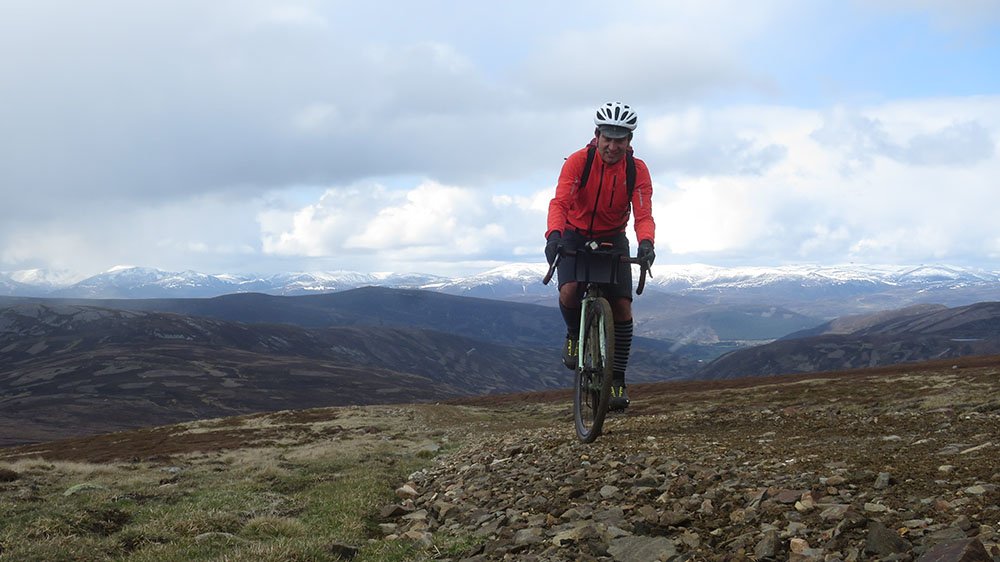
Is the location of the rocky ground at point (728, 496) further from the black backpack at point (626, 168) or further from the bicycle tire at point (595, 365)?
the black backpack at point (626, 168)

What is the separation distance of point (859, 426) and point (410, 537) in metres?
8.73

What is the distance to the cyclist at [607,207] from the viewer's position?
Answer: 434 inches

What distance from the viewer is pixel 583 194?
1145 cm

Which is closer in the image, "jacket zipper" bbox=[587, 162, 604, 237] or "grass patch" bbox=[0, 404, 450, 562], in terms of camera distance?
"grass patch" bbox=[0, 404, 450, 562]

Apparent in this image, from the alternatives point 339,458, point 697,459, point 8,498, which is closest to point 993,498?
point 697,459

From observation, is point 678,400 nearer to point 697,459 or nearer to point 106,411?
point 697,459

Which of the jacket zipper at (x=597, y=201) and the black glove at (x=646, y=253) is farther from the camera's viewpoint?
the jacket zipper at (x=597, y=201)

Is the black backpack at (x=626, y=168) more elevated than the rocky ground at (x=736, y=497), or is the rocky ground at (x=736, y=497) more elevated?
the black backpack at (x=626, y=168)

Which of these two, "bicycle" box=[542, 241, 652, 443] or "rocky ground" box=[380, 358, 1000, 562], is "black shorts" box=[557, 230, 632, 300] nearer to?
"bicycle" box=[542, 241, 652, 443]

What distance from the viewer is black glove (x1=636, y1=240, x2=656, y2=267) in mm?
10968

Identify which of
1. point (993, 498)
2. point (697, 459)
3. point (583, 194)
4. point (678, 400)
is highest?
point (583, 194)

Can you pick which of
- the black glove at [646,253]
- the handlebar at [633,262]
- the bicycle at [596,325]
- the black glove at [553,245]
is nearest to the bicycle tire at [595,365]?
the bicycle at [596,325]

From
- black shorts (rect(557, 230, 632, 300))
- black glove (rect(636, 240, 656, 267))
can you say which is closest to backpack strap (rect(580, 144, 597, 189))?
black shorts (rect(557, 230, 632, 300))

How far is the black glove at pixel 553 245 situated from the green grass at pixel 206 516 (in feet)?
15.4
